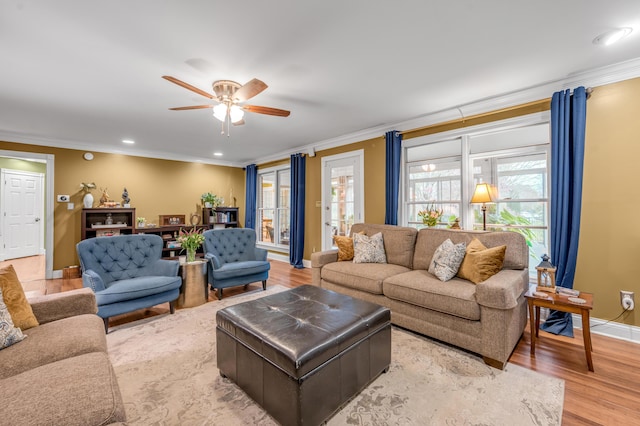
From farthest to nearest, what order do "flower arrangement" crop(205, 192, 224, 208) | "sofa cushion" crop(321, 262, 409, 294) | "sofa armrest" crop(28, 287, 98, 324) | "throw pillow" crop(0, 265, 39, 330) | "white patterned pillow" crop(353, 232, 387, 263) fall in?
"flower arrangement" crop(205, 192, 224, 208)
"white patterned pillow" crop(353, 232, 387, 263)
"sofa cushion" crop(321, 262, 409, 294)
"sofa armrest" crop(28, 287, 98, 324)
"throw pillow" crop(0, 265, 39, 330)

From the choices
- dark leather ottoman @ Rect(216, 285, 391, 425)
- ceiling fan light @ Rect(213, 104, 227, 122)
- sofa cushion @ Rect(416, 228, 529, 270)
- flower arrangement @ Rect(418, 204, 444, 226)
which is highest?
ceiling fan light @ Rect(213, 104, 227, 122)

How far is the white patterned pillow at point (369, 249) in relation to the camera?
3.58 metres

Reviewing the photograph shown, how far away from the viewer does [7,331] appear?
1.48 meters

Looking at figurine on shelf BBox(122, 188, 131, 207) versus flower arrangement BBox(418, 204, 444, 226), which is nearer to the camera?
flower arrangement BBox(418, 204, 444, 226)

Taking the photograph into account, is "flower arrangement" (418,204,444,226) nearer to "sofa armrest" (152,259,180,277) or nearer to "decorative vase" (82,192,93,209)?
"sofa armrest" (152,259,180,277)

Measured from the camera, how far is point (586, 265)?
281cm

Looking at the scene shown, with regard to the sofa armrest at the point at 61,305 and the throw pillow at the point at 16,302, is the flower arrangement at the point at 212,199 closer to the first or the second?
the sofa armrest at the point at 61,305

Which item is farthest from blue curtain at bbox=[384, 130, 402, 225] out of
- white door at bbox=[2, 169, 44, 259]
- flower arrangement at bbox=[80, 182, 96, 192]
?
white door at bbox=[2, 169, 44, 259]

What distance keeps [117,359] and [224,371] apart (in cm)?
107

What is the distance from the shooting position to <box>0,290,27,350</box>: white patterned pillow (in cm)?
145

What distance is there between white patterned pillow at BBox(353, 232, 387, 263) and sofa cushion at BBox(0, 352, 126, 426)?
2793 mm

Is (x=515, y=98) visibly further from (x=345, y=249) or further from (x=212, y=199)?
(x=212, y=199)

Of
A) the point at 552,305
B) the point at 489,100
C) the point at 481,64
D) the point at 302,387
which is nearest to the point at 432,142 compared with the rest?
the point at 489,100

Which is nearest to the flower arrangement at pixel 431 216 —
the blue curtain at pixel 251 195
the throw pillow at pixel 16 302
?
the throw pillow at pixel 16 302
